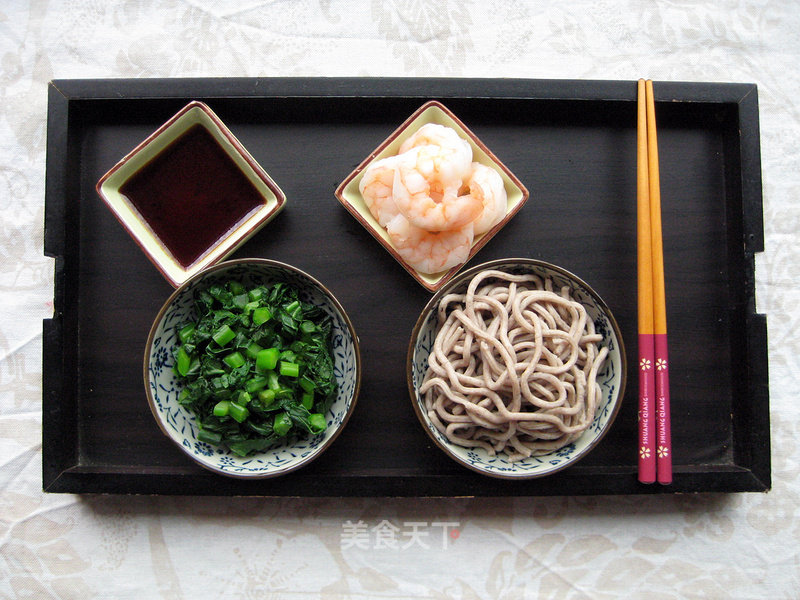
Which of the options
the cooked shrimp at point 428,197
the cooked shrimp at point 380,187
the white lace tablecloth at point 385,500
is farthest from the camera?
the white lace tablecloth at point 385,500

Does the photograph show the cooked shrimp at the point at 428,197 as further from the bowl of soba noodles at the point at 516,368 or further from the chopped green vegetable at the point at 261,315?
the chopped green vegetable at the point at 261,315

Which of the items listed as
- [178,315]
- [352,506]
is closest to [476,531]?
[352,506]

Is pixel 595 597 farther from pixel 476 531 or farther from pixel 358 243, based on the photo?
pixel 358 243

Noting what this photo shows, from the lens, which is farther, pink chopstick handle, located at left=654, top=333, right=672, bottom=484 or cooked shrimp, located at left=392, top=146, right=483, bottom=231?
pink chopstick handle, located at left=654, top=333, right=672, bottom=484

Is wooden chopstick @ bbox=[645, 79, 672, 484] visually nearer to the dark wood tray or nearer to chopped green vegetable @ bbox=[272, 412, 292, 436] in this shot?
the dark wood tray

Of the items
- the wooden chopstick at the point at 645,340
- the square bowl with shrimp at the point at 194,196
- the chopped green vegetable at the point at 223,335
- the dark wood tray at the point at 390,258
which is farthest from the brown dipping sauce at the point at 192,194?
the wooden chopstick at the point at 645,340

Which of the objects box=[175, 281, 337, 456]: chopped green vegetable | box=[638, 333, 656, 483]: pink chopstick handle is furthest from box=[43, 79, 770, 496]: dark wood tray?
box=[175, 281, 337, 456]: chopped green vegetable
